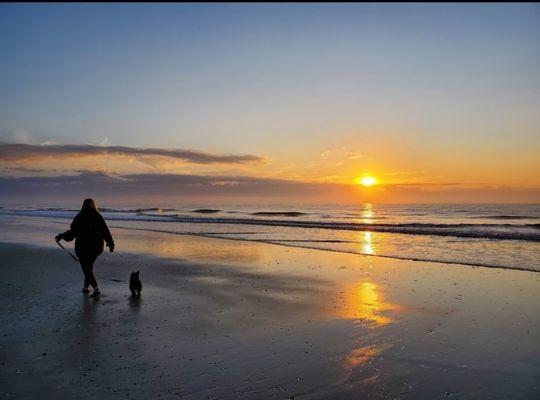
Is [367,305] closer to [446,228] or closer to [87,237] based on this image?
[87,237]

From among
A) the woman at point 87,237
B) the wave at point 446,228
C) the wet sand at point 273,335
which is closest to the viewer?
the wet sand at point 273,335

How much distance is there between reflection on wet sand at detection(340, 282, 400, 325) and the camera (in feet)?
23.7

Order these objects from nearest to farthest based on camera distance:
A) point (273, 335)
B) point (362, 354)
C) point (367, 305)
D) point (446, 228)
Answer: point (362, 354) < point (273, 335) < point (367, 305) < point (446, 228)

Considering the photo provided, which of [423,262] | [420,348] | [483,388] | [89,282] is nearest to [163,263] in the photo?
[89,282]

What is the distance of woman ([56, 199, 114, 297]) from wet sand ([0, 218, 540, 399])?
2.10ft

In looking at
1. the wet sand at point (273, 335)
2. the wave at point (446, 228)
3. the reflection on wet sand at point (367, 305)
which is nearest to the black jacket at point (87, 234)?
the wet sand at point (273, 335)

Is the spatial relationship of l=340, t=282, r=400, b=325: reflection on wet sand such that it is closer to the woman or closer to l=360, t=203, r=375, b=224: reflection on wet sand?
the woman

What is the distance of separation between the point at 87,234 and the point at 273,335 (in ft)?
17.1

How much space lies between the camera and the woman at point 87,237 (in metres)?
9.19

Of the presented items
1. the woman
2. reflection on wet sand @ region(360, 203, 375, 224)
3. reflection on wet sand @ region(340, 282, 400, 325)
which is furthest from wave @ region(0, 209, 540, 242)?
the woman

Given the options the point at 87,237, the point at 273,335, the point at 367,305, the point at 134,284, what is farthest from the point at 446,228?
the point at 273,335

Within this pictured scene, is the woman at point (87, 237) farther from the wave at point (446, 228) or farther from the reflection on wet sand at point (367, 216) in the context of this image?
the reflection on wet sand at point (367, 216)

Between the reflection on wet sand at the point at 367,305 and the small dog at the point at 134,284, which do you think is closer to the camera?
the reflection on wet sand at the point at 367,305

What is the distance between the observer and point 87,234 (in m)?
9.28
